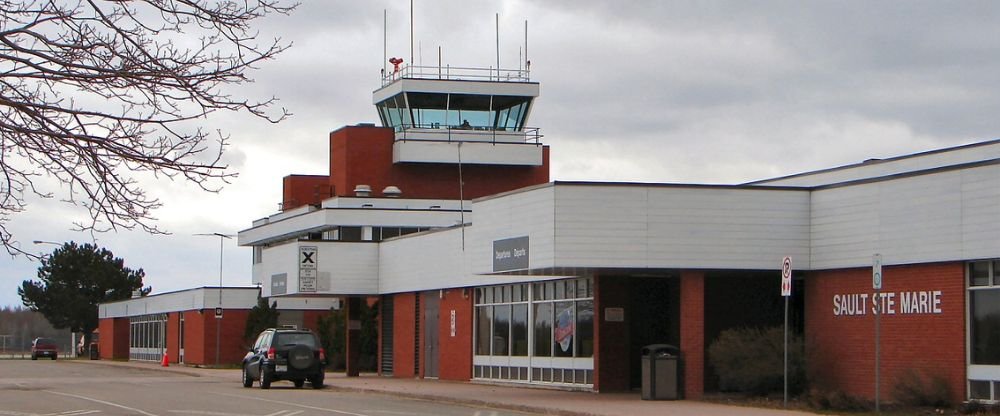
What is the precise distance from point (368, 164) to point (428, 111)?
3.79 metres

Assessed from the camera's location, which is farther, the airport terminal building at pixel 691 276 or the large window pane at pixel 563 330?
the large window pane at pixel 563 330

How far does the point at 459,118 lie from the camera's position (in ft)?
210

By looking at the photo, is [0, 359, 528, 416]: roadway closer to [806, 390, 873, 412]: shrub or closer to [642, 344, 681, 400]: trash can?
[642, 344, 681, 400]: trash can

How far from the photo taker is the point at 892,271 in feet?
93.3

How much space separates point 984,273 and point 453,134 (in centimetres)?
3972

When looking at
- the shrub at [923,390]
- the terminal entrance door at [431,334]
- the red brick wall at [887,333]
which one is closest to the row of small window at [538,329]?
the terminal entrance door at [431,334]

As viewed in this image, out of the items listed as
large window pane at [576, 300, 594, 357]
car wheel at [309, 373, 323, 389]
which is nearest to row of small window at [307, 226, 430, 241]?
car wheel at [309, 373, 323, 389]

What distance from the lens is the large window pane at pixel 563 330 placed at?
3584 cm

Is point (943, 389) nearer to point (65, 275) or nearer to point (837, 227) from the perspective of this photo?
point (837, 227)

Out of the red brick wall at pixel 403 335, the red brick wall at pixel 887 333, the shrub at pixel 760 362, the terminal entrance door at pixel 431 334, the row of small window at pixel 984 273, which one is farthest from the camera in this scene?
the red brick wall at pixel 403 335

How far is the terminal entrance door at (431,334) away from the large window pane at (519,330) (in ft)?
20.5

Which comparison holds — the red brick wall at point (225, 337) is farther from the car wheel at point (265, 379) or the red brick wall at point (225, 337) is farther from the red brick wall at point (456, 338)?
the car wheel at point (265, 379)

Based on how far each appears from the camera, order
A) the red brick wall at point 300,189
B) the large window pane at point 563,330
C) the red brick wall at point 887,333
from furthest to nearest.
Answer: the red brick wall at point 300,189, the large window pane at point 563,330, the red brick wall at point 887,333

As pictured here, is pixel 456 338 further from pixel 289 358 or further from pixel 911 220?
pixel 911 220
